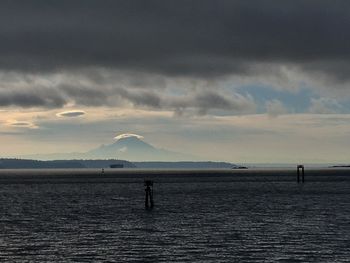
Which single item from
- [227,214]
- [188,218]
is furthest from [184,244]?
[227,214]

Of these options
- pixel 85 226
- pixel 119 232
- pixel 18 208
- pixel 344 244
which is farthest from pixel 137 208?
pixel 344 244

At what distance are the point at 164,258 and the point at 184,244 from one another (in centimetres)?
727

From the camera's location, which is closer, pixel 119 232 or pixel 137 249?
pixel 137 249

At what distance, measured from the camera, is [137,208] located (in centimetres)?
10262

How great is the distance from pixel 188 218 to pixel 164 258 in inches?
1288

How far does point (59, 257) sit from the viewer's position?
161 feet

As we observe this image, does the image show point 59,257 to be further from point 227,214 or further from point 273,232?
point 227,214

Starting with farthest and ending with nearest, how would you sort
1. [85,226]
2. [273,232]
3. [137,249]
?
[85,226], [273,232], [137,249]

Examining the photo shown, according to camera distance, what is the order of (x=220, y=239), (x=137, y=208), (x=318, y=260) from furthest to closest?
(x=137, y=208)
(x=220, y=239)
(x=318, y=260)

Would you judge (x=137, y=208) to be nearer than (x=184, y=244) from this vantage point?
No

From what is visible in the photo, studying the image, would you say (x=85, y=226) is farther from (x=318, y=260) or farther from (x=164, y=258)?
(x=318, y=260)

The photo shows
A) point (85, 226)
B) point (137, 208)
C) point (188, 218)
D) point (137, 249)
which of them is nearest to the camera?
point (137, 249)

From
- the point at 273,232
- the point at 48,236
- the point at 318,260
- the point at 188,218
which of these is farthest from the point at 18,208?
the point at 318,260

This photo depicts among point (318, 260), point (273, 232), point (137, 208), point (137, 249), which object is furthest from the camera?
point (137, 208)
